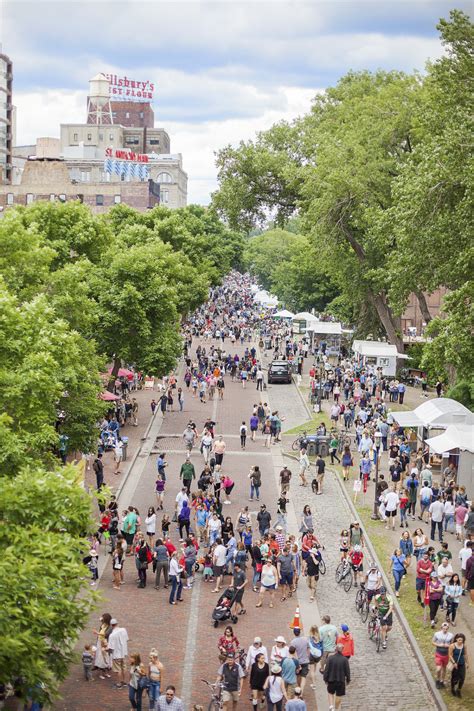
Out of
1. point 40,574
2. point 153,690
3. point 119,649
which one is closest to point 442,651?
point 153,690

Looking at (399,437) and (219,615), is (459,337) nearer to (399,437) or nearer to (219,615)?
(399,437)

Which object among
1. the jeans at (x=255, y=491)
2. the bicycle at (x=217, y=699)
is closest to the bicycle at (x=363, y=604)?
the bicycle at (x=217, y=699)

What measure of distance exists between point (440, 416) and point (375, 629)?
13.9 metres

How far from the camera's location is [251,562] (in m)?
24.7

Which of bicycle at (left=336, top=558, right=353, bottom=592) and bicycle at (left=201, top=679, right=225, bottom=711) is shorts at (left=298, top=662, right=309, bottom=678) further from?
bicycle at (left=336, top=558, right=353, bottom=592)

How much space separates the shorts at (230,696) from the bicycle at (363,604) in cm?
524

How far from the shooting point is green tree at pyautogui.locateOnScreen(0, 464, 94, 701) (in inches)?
486

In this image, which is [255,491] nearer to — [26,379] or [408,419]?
[408,419]

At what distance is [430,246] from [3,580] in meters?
24.6

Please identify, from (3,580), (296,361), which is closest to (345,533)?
(3,580)

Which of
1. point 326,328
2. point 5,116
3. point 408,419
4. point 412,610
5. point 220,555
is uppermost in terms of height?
point 5,116

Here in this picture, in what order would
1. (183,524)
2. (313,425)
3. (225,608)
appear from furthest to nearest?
(313,425) < (183,524) < (225,608)

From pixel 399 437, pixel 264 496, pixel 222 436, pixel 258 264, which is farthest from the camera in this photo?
pixel 258 264

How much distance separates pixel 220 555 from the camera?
23.0 metres
